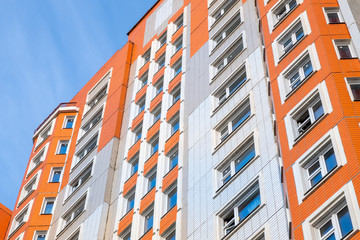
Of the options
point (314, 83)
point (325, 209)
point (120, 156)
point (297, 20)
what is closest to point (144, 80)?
point (120, 156)

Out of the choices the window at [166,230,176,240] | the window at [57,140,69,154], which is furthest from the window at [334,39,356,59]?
the window at [57,140,69,154]

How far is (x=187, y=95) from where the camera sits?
48.1 metres

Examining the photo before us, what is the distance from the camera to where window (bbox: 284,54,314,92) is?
36.4 m

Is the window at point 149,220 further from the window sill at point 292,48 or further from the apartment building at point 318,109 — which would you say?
the window sill at point 292,48

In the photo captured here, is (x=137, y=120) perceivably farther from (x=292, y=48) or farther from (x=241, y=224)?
(x=241, y=224)

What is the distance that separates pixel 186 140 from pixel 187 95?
194 inches

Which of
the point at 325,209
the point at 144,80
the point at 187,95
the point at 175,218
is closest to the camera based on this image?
the point at 325,209

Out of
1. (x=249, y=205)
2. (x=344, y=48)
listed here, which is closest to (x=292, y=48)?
(x=344, y=48)

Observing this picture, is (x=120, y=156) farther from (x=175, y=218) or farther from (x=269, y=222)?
(x=269, y=222)

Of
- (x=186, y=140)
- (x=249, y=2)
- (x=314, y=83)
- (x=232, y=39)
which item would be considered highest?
(x=249, y=2)

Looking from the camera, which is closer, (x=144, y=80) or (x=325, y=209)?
(x=325, y=209)

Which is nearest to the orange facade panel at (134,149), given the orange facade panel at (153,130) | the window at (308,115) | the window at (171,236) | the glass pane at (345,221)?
the orange facade panel at (153,130)

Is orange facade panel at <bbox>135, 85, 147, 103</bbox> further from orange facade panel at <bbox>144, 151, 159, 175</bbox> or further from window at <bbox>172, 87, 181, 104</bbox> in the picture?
orange facade panel at <bbox>144, 151, 159, 175</bbox>

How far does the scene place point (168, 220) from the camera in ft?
132
